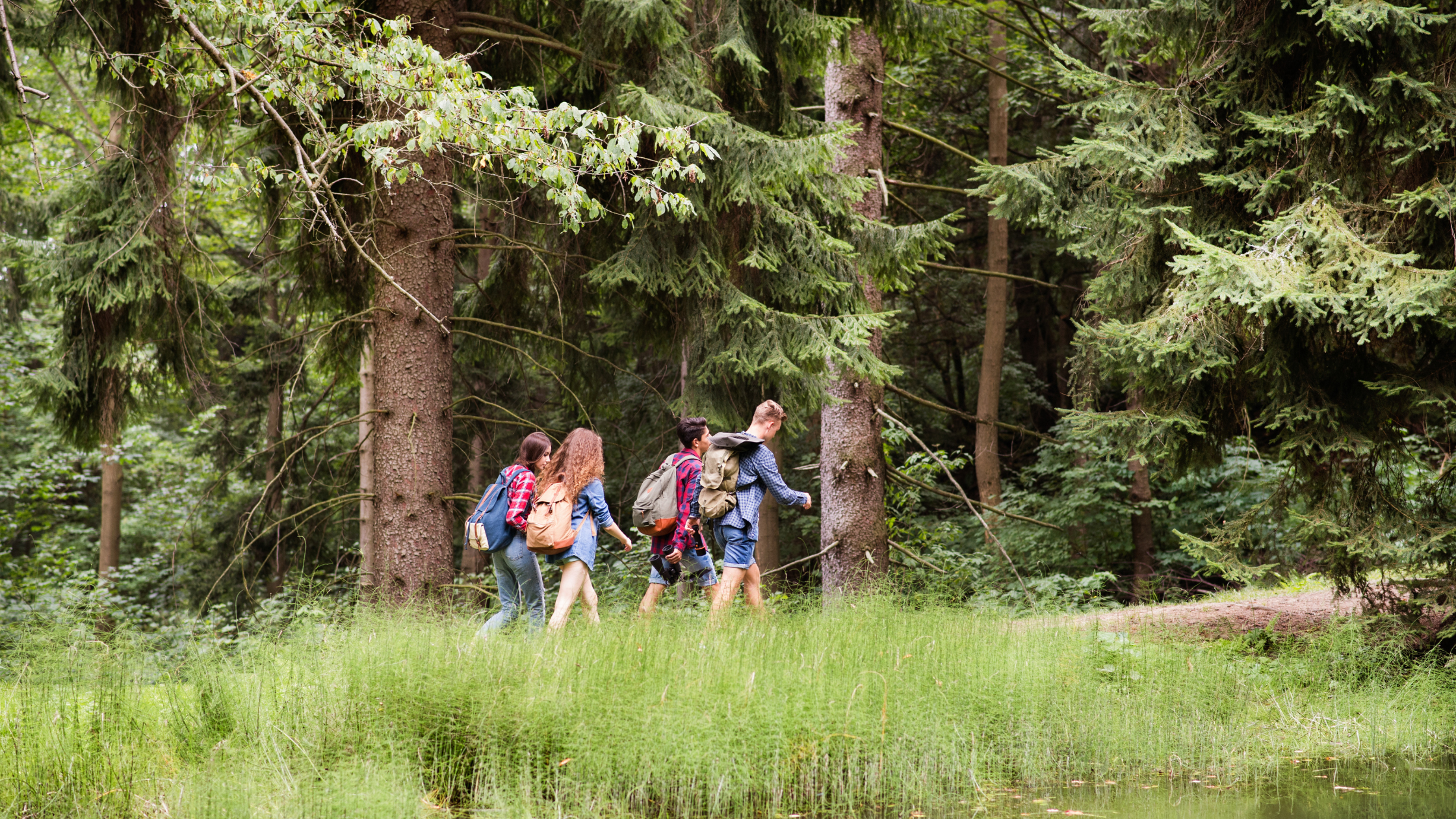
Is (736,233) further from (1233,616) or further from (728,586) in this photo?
(1233,616)

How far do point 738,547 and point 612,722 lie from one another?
2558mm

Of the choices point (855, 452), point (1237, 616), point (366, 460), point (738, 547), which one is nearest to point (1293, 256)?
point (1237, 616)

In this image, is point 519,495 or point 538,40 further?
point 538,40

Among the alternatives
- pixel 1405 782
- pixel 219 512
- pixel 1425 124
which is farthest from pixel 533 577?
pixel 219 512

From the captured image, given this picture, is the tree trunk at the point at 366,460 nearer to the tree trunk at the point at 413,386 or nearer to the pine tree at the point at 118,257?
the tree trunk at the point at 413,386

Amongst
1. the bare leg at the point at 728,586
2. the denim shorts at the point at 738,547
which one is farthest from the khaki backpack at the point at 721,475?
the bare leg at the point at 728,586

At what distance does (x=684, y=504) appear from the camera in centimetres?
738

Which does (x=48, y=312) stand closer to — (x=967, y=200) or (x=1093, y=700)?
(x=967, y=200)

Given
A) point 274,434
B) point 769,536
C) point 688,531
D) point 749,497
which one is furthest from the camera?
point 274,434

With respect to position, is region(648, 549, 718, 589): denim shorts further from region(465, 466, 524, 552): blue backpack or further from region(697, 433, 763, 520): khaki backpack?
region(465, 466, 524, 552): blue backpack

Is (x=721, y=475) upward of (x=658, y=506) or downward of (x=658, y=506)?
upward

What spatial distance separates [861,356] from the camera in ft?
25.6

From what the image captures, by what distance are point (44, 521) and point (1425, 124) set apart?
2113cm

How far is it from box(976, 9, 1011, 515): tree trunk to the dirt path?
4667mm
